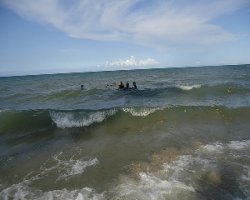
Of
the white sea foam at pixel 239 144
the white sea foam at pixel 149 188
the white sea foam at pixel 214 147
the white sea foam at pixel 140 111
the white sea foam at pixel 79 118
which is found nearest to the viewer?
the white sea foam at pixel 149 188

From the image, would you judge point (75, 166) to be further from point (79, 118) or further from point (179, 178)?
point (79, 118)

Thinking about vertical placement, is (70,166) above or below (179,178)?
below

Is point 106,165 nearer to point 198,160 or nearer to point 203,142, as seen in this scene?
point 198,160

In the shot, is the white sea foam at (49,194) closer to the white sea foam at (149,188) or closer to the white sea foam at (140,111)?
the white sea foam at (149,188)

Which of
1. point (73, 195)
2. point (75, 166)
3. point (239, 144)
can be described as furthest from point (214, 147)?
point (73, 195)

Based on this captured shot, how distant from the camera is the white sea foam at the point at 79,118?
51.8ft

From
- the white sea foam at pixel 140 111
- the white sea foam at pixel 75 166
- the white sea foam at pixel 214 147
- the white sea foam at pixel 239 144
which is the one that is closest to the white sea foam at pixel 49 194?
the white sea foam at pixel 75 166

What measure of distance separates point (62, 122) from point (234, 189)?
1143cm

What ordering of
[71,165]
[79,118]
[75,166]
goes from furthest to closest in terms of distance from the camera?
1. [79,118]
2. [71,165]
3. [75,166]

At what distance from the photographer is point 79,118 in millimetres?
16203

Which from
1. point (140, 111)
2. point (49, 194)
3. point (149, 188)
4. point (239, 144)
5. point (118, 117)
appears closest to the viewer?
point (149, 188)

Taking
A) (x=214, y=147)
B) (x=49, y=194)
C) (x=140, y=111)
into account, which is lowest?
(x=49, y=194)

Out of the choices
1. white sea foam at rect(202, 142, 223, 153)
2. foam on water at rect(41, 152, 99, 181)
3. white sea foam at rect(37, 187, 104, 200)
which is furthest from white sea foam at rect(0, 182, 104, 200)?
white sea foam at rect(202, 142, 223, 153)

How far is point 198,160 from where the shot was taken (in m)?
8.98
